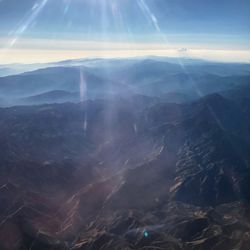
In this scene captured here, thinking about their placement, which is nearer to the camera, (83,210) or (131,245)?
(131,245)

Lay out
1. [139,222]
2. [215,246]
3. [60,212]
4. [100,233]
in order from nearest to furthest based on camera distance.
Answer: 1. [215,246]
2. [100,233]
3. [139,222]
4. [60,212]

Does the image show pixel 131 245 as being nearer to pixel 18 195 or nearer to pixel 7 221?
pixel 7 221

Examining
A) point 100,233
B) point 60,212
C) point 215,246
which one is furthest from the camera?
point 60,212

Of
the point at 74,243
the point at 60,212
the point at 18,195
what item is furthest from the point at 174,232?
the point at 18,195

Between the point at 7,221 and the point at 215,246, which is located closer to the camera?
the point at 215,246

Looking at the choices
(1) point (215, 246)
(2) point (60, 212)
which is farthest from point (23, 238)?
(1) point (215, 246)

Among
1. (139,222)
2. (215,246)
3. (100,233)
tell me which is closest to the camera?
(215,246)

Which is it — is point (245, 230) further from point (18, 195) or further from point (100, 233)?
point (18, 195)

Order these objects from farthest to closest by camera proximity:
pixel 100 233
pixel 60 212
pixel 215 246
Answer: pixel 60 212 < pixel 100 233 < pixel 215 246

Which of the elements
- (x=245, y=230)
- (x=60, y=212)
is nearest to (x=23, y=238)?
(x=60, y=212)
